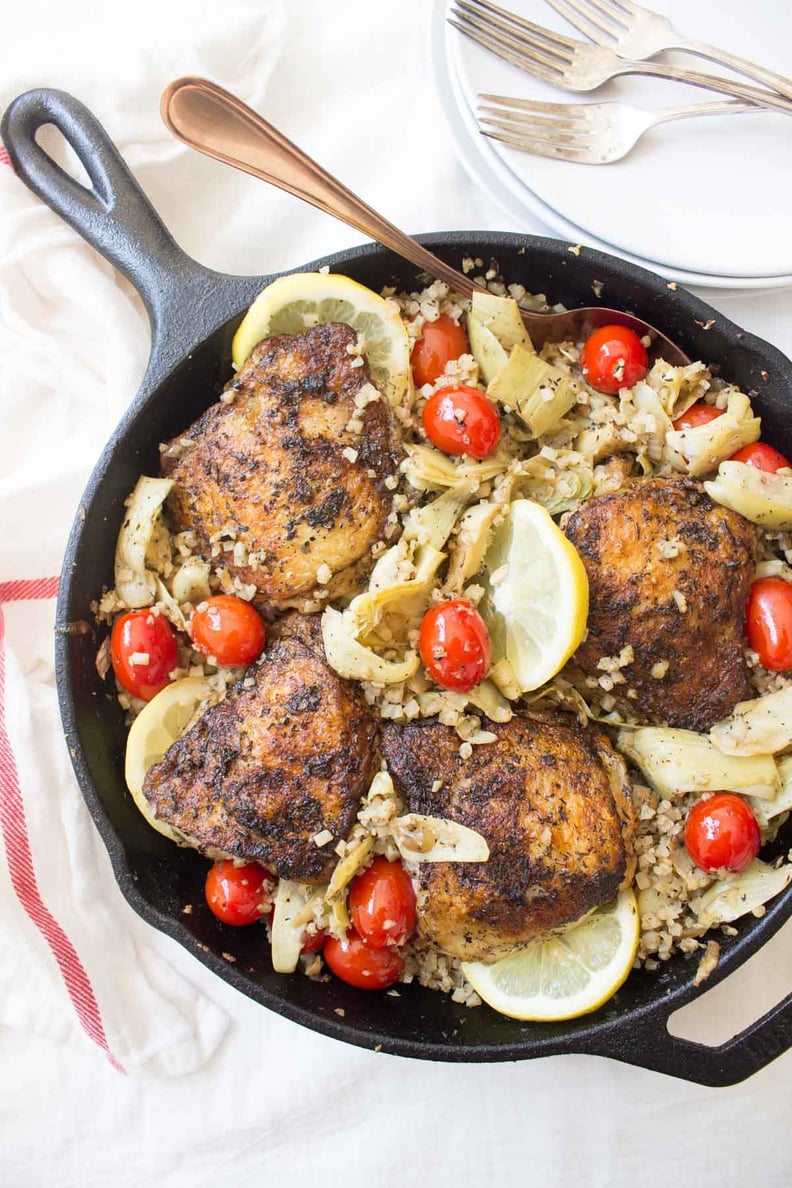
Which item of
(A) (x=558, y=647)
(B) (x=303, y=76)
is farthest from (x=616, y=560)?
(B) (x=303, y=76)

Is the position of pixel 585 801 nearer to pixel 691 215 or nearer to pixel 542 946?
pixel 542 946

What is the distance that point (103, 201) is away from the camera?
2.83 metres

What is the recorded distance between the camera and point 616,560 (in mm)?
2551

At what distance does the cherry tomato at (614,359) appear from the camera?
9.16 feet

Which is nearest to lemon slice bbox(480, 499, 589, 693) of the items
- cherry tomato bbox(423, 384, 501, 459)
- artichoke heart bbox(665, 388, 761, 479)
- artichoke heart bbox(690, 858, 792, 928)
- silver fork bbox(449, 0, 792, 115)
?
cherry tomato bbox(423, 384, 501, 459)

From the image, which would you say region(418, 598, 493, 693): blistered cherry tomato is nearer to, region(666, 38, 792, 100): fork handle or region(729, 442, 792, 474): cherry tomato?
region(729, 442, 792, 474): cherry tomato

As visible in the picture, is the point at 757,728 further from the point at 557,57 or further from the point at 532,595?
the point at 557,57

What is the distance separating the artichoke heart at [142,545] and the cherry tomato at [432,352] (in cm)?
78

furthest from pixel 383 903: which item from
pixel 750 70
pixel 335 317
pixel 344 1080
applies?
pixel 750 70

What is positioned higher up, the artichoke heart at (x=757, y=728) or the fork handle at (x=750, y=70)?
the fork handle at (x=750, y=70)

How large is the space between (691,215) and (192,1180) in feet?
11.3

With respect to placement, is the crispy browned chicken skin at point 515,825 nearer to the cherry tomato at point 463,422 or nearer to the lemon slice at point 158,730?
the lemon slice at point 158,730

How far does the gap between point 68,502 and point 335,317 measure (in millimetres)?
1099

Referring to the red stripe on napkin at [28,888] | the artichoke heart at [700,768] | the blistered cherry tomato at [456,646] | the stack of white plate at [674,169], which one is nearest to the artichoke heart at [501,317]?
the stack of white plate at [674,169]
